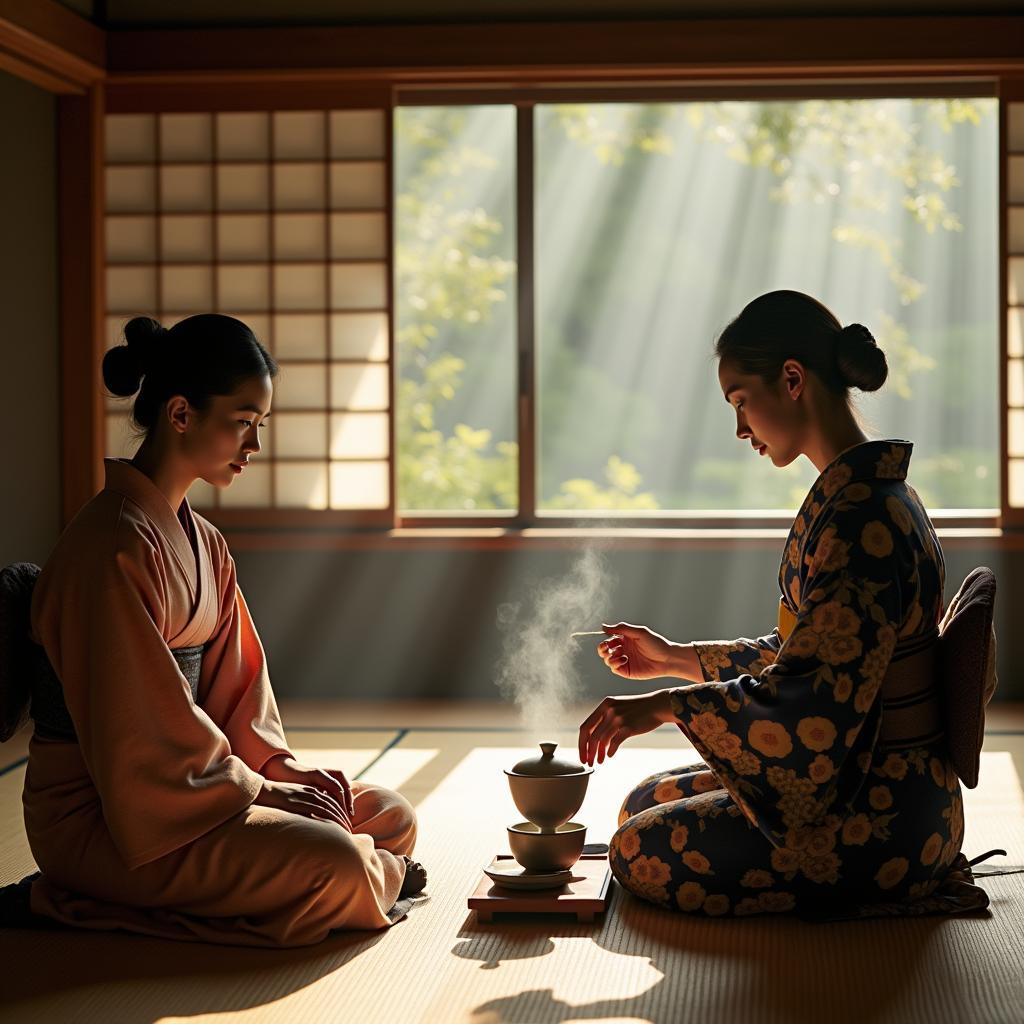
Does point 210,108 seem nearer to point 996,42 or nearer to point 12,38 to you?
point 12,38

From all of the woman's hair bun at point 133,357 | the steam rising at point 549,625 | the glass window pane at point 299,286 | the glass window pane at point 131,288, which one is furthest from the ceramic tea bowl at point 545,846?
the glass window pane at point 131,288

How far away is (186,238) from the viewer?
18.4 feet

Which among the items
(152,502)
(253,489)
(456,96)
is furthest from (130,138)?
(152,502)

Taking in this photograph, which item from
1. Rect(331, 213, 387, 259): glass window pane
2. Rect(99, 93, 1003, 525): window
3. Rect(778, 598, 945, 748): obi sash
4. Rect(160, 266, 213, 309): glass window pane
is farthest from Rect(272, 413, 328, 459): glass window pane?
Rect(99, 93, 1003, 525): window

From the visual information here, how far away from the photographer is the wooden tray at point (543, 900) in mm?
2520

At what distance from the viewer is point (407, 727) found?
15.5 feet

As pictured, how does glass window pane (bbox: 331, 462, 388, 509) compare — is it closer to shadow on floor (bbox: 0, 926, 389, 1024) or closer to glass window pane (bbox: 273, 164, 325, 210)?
glass window pane (bbox: 273, 164, 325, 210)

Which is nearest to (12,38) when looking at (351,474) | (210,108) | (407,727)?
(210,108)

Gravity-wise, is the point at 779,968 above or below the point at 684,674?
below

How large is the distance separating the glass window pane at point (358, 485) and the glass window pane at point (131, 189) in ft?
4.30

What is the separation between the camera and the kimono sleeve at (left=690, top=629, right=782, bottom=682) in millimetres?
2848

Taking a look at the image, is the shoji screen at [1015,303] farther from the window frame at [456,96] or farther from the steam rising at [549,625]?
the steam rising at [549,625]

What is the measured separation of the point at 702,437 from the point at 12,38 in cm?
826

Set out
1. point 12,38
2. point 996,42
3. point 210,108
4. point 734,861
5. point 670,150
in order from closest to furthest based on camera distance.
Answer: point 734,861 → point 12,38 → point 996,42 → point 210,108 → point 670,150
